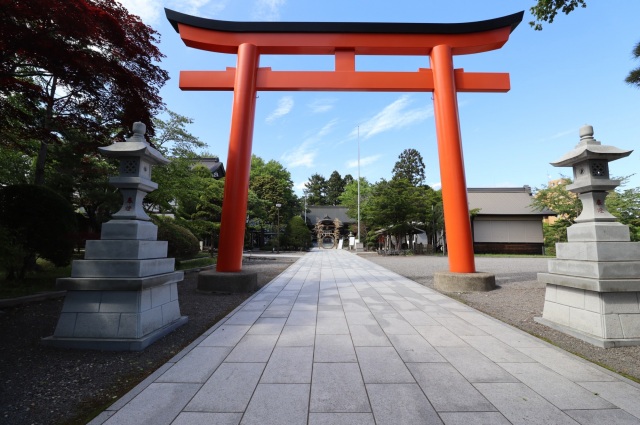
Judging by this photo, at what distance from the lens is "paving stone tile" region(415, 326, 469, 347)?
3.86m

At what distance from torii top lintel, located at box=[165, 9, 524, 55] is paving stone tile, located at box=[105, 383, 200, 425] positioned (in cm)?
819

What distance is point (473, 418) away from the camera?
2.25 metres

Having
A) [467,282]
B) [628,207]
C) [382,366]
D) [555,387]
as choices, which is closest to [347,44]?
[467,282]

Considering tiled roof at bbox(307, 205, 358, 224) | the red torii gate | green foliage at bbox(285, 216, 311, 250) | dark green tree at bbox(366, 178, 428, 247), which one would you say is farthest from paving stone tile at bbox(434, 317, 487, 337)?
tiled roof at bbox(307, 205, 358, 224)

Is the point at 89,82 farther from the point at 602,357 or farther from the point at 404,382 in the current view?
the point at 602,357

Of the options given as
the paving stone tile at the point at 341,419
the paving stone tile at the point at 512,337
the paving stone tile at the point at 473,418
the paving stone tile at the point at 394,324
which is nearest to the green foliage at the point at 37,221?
the paving stone tile at the point at 341,419

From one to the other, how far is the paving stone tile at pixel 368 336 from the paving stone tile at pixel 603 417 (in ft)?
6.26

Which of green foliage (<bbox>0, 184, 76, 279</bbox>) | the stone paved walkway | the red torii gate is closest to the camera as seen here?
the stone paved walkway

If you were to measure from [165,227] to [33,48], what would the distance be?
7.21 meters

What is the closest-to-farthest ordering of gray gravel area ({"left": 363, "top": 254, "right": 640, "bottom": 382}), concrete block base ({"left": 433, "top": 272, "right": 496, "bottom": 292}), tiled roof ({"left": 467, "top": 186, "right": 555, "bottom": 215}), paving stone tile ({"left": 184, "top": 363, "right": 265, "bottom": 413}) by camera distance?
paving stone tile ({"left": 184, "top": 363, "right": 265, "bottom": 413}) → gray gravel area ({"left": 363, "top": 254, "right": 640, "bottom": 382}) → concrete block base ({"left": 433, "top": 272, "right": 496, "bottom": 292}) → tiled roof ({"left": 467, "top": 186, "right": 555, "bottom": 215})

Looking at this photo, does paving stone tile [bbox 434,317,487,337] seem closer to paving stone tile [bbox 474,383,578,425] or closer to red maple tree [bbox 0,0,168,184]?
paving stone tile [bbox 474,383,578,425]

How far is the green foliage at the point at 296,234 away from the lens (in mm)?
32344

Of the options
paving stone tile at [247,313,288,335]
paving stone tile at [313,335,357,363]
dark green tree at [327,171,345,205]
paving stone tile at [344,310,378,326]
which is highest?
dark green tree at [327,171,345,205]

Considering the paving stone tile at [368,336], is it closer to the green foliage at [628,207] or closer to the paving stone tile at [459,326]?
the paving stone tile at [459,326]
